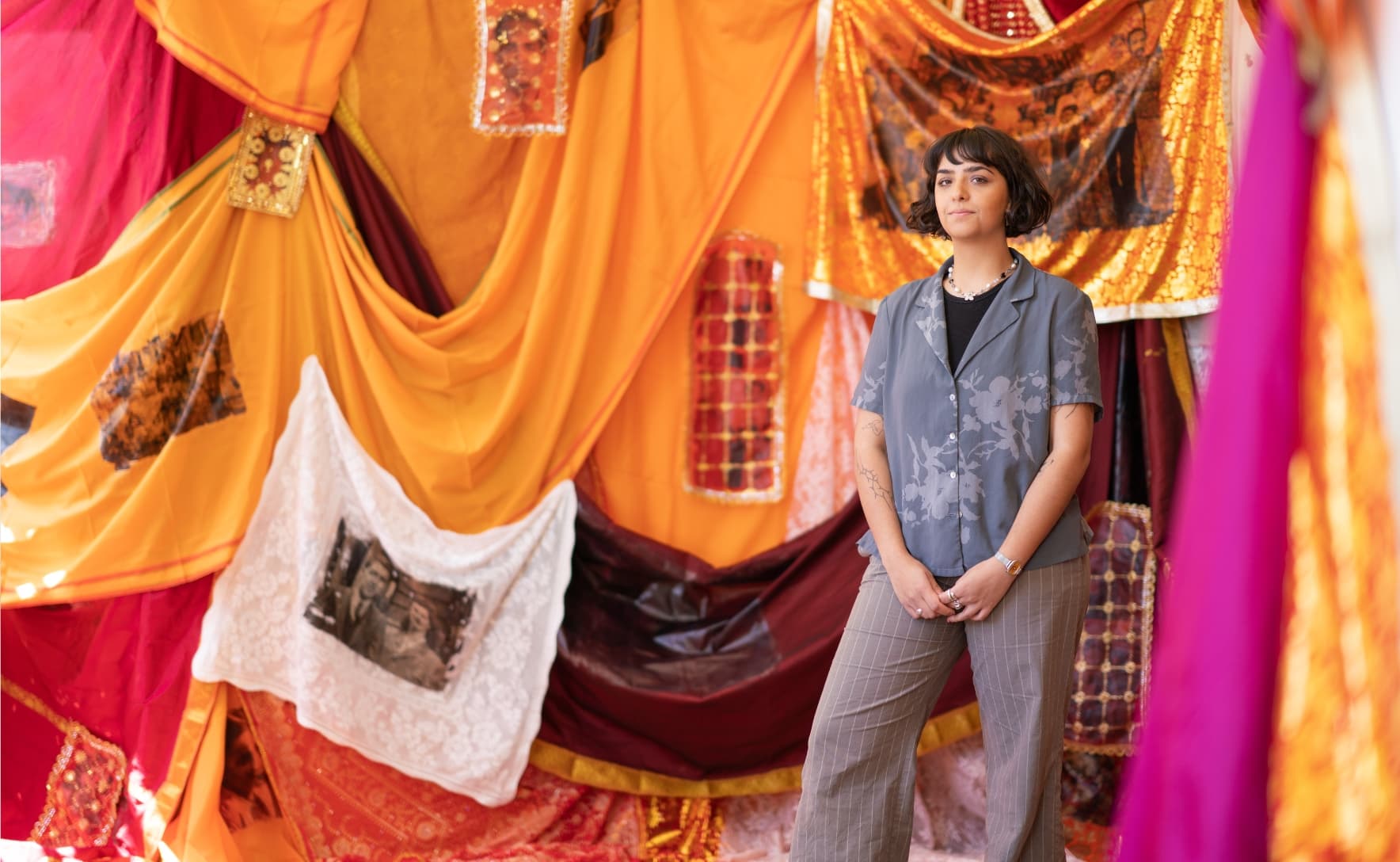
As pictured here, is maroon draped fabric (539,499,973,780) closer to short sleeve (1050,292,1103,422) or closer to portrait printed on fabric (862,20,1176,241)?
portrait printed on fabric (862,20,1176,241)

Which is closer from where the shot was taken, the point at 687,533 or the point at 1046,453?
the point at 1046,453

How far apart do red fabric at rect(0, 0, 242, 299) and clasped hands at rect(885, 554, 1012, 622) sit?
5.82ft

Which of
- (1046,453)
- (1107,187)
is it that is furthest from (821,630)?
(1107,187)

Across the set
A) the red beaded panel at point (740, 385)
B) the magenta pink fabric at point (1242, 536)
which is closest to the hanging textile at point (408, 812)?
the red beaded panel at point (740, 385)

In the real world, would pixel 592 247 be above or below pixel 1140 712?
above

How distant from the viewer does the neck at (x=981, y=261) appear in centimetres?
197

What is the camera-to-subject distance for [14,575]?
99.1 inches

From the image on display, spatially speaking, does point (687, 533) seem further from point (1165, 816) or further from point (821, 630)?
point (1165, 816)

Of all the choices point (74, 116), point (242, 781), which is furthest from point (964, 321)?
point (74, 116)

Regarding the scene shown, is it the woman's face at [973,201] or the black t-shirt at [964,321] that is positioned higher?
the woman's face at [973,201]

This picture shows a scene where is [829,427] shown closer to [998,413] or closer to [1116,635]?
[1116,635]

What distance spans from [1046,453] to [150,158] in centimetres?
193

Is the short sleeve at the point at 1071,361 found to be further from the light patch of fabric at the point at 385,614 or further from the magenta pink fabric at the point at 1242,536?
the light patch of fabric at the point at 385,614

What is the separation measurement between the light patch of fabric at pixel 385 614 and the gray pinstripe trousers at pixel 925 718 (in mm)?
970
